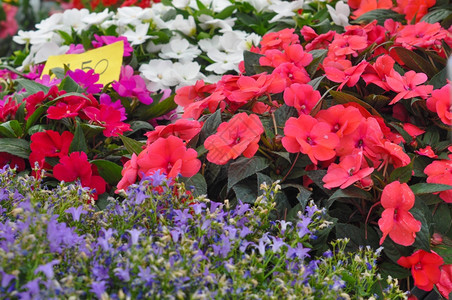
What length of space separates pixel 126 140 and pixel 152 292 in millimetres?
481

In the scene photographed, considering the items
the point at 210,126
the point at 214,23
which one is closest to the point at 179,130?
→ the point at 210,126

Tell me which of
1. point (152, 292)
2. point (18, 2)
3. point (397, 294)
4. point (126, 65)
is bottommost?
point (18, 2)

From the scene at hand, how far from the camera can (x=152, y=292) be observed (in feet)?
1.84

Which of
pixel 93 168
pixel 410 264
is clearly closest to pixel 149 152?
pixel 93 168

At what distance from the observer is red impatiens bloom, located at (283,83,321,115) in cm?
96

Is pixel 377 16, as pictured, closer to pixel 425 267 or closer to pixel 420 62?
pixel 420 62

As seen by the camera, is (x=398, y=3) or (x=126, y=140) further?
(x=398, y=3)

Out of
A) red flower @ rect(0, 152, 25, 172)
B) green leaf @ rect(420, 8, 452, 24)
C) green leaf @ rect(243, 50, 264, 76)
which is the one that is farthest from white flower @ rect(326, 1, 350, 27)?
red flower @ rect(0, 152, 25, 172)

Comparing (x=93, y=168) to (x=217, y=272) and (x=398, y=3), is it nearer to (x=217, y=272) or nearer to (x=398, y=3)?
(x=217, y=272)

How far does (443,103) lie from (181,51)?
883 millimetres

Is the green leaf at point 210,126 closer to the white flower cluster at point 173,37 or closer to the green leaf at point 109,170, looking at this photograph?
the green leaf at point 109,170

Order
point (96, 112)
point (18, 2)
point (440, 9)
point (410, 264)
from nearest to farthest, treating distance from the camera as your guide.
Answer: point (410, 264), point (96, 112), point (440, 9), point (18, 2)

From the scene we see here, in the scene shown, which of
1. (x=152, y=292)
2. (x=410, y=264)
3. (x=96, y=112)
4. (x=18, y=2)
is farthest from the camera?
(x=18, y=2)

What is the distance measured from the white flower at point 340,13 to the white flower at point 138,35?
586mm
